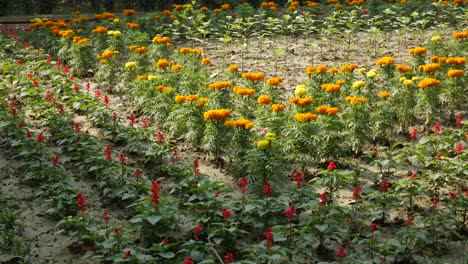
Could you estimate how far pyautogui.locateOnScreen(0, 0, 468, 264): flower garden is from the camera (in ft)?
15.1

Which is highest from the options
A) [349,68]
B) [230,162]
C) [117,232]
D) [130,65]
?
[130,65]

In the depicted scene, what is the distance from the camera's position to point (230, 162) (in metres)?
5.99

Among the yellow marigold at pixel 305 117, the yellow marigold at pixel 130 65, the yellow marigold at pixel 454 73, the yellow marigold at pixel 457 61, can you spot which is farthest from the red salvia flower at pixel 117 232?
the yellow marigold at pixel 457 61

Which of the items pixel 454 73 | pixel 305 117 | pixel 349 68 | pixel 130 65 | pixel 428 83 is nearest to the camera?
pixel 305 117

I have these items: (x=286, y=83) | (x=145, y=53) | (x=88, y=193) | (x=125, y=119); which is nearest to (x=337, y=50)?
(x=286, y=83)

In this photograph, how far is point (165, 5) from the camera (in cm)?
1537

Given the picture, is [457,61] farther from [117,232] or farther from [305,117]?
[117,232]

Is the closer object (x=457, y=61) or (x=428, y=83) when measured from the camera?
(x=428, y=83)

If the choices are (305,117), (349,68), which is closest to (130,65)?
(349,68)

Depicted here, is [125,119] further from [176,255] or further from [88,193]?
[176,255]

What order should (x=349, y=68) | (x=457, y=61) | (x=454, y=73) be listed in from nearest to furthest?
(x=454, y=73) < (x=457, y=61) < (x=349, y=68)

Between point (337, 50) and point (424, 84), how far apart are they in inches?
147

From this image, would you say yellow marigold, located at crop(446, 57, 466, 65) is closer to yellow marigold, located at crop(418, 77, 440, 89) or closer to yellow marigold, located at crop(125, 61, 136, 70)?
yellow marigold, located at crop(418, 77, 440, 89)

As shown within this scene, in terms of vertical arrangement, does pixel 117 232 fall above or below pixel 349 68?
below
